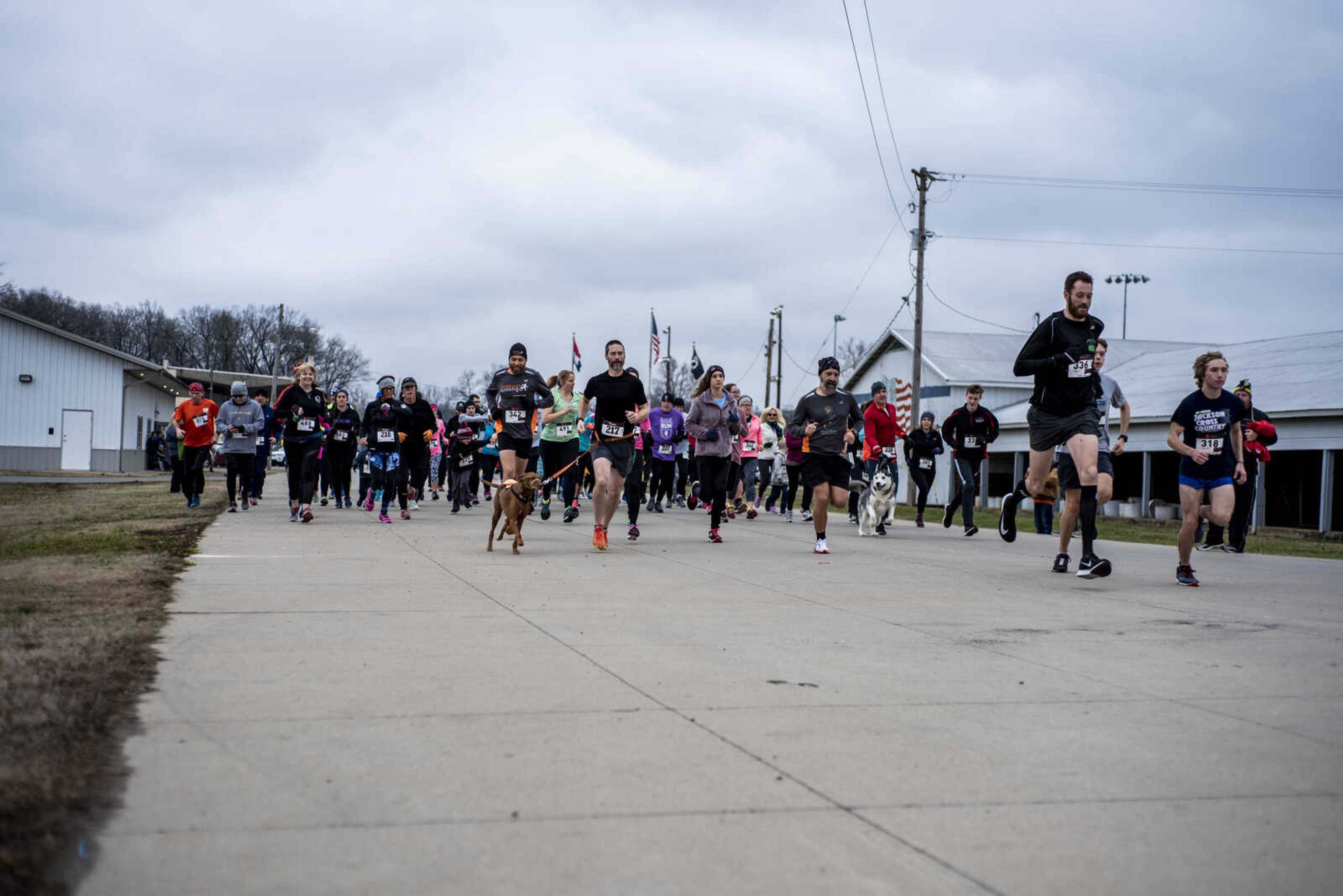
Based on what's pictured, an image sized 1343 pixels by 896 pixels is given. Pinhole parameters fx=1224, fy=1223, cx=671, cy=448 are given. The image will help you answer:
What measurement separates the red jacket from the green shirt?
4.19 meters

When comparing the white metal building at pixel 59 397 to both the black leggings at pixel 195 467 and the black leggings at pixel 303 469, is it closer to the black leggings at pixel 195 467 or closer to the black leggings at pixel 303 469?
the black leggings at pixel 195 467

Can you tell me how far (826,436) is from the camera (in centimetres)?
1214

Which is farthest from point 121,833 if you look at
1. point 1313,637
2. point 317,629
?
point 1313,637

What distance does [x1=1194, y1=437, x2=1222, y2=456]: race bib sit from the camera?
9.74 metres

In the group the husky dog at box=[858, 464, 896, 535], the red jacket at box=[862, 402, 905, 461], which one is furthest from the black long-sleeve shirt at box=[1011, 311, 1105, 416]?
the red jacket at box=[862, 402, 905, 461]

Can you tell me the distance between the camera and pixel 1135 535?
18.2m

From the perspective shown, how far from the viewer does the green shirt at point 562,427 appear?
13969 mm

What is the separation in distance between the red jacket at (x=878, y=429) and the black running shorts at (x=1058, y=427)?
625cm

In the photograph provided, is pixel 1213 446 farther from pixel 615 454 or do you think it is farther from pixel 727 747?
pixel 727 747

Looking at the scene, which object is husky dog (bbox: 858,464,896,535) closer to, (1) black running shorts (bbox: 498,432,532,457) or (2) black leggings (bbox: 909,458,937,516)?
(2) black leggings (bbox: 909,458,937,516)

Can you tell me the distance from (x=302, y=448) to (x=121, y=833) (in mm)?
13739

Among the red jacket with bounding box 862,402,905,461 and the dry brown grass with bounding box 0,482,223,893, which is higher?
the red jacket with bounding box 862,402,905,461

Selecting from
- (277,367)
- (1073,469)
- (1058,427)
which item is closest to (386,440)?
(1073,469)

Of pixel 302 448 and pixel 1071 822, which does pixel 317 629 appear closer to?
pixel 1071 822
